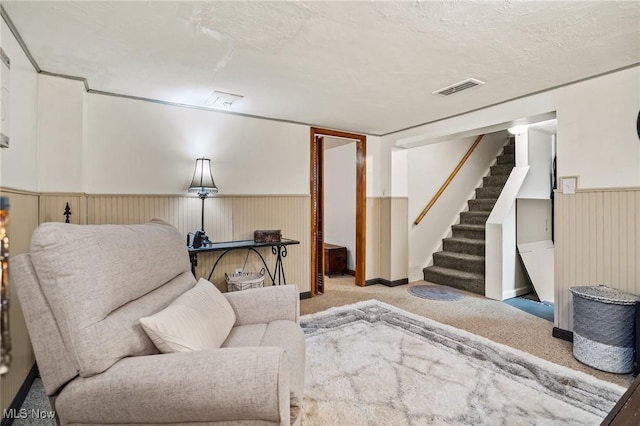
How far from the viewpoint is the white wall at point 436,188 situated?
5.02 m

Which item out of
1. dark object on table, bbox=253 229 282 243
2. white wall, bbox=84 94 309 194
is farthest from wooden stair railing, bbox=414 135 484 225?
dark object on table, bbox=253 229 282 243

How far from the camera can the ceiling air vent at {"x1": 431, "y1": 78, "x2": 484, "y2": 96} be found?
8.73 ft

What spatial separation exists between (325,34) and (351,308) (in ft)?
8.73

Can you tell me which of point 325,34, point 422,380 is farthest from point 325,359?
point 325,34

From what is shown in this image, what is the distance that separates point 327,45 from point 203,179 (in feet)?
6.02

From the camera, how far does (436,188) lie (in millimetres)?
5305

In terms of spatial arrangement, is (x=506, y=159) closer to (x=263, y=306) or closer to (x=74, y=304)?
(x=263, y=306)

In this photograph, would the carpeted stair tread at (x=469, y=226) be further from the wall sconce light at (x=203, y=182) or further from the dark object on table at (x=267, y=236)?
the wall sconce light at (x=203, y=182)

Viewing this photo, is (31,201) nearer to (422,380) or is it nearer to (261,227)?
(261,227)

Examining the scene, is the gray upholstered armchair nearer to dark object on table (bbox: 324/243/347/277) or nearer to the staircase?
the staircase

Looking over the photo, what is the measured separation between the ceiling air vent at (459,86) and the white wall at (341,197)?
2.40m

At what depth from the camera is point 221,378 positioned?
1145 mm

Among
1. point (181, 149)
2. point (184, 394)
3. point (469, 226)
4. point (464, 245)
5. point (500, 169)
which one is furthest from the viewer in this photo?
point (500, 169)

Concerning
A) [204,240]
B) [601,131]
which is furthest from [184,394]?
[601,131]
